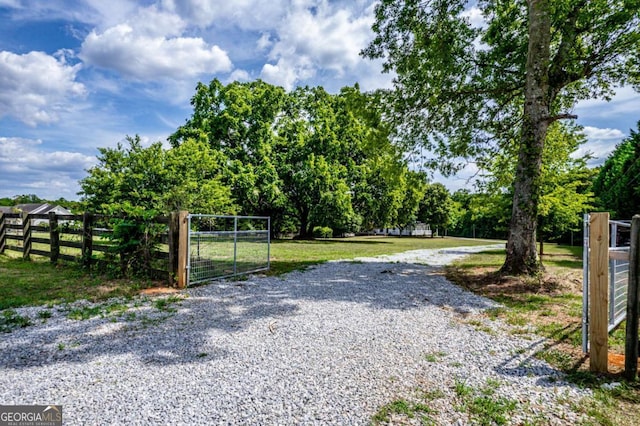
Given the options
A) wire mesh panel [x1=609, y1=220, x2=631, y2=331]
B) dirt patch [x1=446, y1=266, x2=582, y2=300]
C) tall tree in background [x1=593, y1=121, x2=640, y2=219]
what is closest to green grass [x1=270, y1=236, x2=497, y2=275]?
dirt patch [x1=446, y1=266, x2=582, y2=300]

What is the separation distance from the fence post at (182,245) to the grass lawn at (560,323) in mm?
6094

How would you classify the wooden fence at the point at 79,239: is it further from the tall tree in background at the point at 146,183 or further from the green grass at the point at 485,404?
the green grass at the point at 485,404

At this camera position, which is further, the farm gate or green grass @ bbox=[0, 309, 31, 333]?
green grass @ bbox=[0, 309, 31, 333]

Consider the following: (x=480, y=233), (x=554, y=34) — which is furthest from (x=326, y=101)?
(x=480, y=233)

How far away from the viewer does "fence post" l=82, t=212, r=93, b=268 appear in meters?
8.50

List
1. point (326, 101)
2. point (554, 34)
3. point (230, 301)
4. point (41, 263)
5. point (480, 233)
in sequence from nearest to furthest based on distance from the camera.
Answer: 1. point (230, 301)
2. point (554, 34)
3. point (41, 263)
4. point (326, 101)
5. point (480, 233)

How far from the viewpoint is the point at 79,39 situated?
348 inches

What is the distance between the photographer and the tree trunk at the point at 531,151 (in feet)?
26.1

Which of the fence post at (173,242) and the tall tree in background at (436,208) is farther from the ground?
the tall tree in background at (436,208)

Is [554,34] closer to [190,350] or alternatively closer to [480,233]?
[190,350]

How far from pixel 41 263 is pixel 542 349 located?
41.0ft

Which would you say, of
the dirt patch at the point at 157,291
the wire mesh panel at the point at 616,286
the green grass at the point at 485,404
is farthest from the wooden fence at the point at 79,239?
the wire mesh panel at the point at 616,286


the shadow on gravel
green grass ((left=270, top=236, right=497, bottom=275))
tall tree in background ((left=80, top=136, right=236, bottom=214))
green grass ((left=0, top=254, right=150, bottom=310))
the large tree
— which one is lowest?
green grass ((left=270, top=236, right=497, bottom=275))

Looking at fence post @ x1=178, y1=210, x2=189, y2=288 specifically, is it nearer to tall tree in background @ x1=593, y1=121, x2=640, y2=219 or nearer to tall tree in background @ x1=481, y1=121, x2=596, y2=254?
tall tree in background @ x1=481, y1=121, x2=596, y2=254
